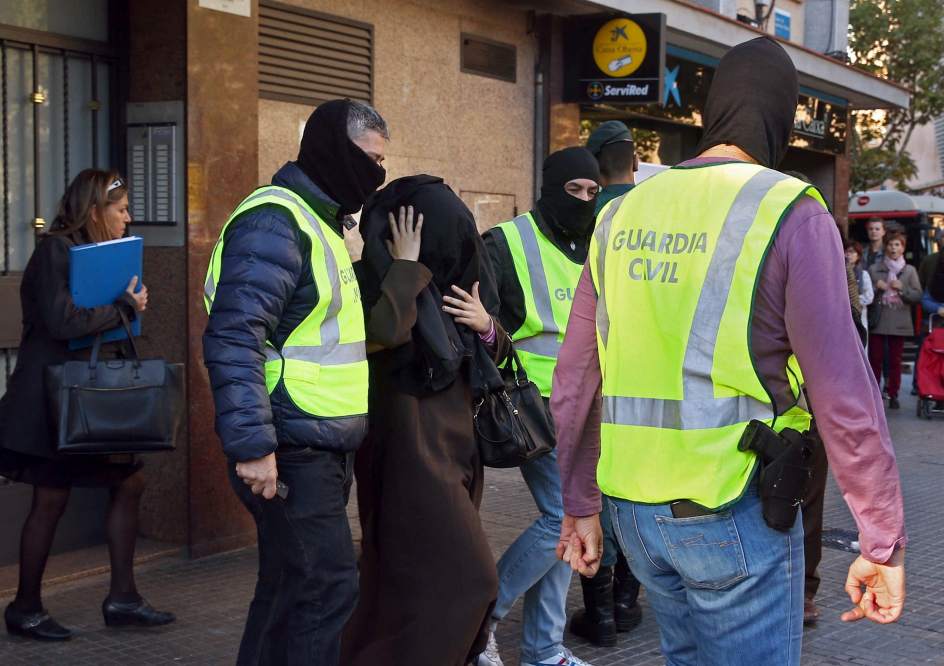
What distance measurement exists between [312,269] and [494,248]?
131cm

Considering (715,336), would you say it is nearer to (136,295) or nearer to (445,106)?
(136,295)

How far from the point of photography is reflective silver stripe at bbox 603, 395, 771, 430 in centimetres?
266

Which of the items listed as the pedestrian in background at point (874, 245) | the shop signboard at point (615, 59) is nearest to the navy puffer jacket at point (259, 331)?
the shop signboard at point (615, 59)

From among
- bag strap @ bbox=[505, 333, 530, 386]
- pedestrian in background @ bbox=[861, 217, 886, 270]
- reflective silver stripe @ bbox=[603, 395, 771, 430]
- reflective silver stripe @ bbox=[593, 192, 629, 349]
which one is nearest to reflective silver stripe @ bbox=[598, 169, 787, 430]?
reflective silver stripe @ bbox=[603, 395, 771, 430]

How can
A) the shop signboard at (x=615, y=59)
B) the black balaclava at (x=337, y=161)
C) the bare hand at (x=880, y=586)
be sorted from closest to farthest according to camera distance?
the bare hand at (x=880, y=586)
the black balaclava at (x=337, y=161)
the shop signboard at (x=615, y=59)

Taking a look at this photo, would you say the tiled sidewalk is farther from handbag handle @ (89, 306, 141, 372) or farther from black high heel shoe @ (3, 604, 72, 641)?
handbag handle @ (89, 306, 141, 372)

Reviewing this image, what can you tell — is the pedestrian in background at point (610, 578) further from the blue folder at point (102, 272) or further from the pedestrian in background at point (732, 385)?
the pedestrian in background at point (732, 385)

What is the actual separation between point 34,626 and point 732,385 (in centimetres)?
356

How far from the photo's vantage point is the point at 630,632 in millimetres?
5543

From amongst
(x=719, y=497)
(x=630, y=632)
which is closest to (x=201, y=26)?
(x=630, y=632)

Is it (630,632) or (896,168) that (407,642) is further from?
(896,168)

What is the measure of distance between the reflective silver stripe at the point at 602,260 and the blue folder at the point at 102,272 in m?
2.63

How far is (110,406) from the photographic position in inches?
193

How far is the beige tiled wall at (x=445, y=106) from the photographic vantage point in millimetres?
8188
